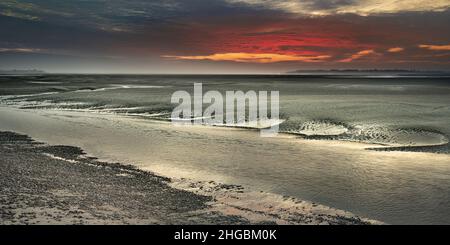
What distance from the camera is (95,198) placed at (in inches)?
389

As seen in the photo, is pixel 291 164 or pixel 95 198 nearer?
pixel 95 198

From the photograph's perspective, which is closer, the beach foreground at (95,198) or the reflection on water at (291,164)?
the beach foreground at (95,198)

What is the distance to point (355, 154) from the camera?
1616 centimetres

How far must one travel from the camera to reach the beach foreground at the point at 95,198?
862cm

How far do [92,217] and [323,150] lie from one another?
425 inches

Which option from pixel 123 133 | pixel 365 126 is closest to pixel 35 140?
pixel 123 133

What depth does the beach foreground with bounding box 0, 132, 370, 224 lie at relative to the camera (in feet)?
28.3

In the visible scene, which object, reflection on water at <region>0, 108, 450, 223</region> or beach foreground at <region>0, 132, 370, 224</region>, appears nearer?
beach foreground at <region>0, 132, 370, 224</region>

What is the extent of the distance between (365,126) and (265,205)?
53.9 ft
